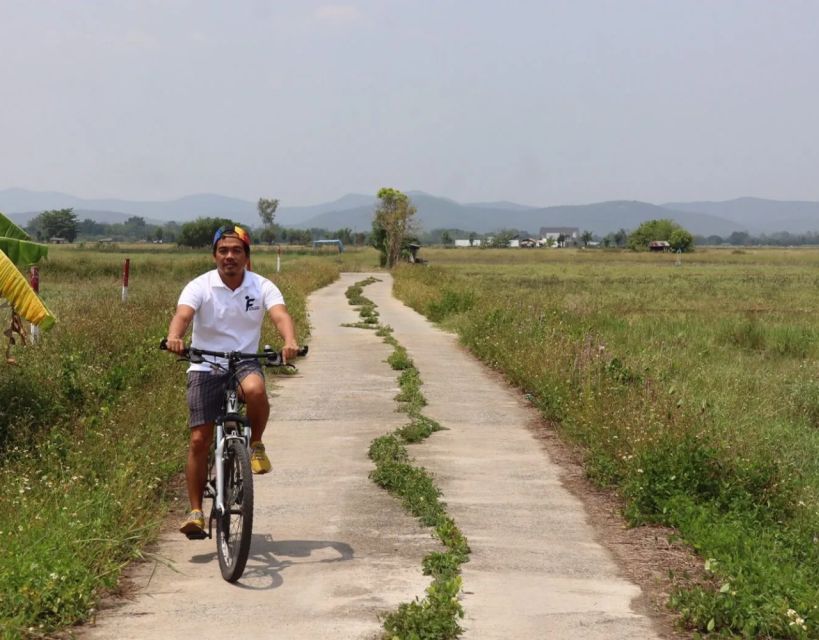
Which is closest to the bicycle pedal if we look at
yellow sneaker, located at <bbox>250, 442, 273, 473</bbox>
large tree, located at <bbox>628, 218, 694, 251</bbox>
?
yellow sneaker, located at <bbox>250, 442, 273, 473</bbox>

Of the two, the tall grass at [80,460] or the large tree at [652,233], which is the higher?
the large tree at [652,233]

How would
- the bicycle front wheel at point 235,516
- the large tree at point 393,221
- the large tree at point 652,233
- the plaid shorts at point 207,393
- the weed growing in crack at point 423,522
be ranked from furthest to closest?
the large tree at point 652,233 < the large tree at point 393,221 < the plaid shorts at point 207,393 < the bicycle front wheel at point 235,516 < the weed growing in crack at point 423,522

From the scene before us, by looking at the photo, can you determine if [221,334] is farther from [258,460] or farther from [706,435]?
[706,435]

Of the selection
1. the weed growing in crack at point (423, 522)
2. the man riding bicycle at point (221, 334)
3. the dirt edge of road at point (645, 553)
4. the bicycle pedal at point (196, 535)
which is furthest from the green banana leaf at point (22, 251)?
the dirt edge of road at point (645, 553)

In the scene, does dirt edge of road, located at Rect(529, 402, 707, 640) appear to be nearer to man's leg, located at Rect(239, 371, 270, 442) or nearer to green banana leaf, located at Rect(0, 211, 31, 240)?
man's leg, located at Rect(239, 371, 270, 442)

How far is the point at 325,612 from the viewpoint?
15.8 feet

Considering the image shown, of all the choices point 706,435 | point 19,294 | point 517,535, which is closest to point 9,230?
point 19,294

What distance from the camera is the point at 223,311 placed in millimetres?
5824

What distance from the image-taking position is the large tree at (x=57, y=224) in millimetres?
130125

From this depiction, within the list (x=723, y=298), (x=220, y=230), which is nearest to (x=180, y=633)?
(x=220, y=230)

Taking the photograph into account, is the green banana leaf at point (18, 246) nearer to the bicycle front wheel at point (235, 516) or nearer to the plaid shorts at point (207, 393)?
the plaid shorts at point (207, 393)

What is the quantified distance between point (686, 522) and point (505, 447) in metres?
3.02

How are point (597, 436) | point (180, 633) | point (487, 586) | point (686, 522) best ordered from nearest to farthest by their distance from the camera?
point (180, 633)
point (487, 586)
point (686, 522)
point (597, 436)

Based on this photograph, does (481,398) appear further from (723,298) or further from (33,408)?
(723,298)
